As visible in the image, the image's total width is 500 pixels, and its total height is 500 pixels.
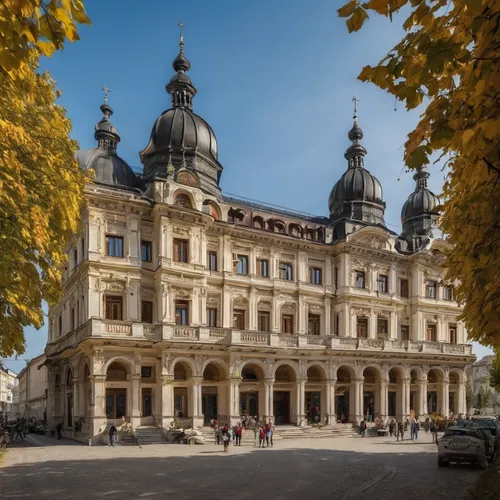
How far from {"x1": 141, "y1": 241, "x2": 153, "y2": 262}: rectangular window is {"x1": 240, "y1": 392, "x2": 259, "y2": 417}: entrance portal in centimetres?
1221

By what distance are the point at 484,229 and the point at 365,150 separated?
4218cm

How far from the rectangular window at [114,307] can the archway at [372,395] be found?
70.1 feet

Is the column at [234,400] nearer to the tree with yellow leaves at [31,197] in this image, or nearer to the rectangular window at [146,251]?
the rectangular window at [146,251]

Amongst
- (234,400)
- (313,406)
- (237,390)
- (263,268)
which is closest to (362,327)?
(313,406)

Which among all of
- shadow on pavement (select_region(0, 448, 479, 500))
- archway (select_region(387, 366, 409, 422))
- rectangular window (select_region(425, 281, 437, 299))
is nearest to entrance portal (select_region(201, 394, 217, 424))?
shadow on pavement (select_region(0, 448, 479, 500))

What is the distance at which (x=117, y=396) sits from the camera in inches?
1211

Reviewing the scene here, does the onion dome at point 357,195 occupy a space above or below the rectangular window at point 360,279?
above

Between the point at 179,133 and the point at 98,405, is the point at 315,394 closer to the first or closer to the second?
the point at 98,405

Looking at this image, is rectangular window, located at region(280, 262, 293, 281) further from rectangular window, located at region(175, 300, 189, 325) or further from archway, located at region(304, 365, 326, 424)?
rectangular window, located at region(175, 300, 189, 325)

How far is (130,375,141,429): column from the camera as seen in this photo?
30.0 meters

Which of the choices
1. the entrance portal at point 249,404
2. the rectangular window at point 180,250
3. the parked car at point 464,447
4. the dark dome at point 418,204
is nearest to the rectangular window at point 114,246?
the rectangular window at point 180,250

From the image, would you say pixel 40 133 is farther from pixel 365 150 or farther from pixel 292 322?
pixel 365 150

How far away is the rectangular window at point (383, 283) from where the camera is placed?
4262cm

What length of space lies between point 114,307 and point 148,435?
27.9ft
